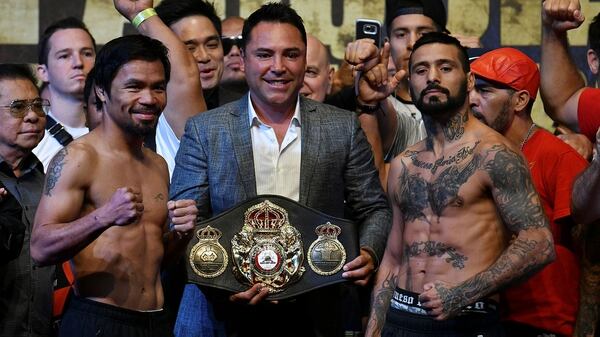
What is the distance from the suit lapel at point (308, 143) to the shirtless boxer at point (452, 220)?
33 cm

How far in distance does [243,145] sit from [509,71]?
1.30m

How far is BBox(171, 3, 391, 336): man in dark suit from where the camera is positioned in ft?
14.4

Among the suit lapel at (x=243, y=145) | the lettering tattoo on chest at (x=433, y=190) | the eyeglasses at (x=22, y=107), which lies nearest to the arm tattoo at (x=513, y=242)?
the lettering tattoo on chest at (x=433, y=190)

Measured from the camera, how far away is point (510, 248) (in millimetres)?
3994

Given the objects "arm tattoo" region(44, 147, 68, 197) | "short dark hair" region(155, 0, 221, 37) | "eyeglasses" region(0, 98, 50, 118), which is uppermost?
"short dark hair" region(155, 0, 221, 37)

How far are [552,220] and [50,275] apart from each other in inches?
83.6

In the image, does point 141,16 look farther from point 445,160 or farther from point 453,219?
point 453,219

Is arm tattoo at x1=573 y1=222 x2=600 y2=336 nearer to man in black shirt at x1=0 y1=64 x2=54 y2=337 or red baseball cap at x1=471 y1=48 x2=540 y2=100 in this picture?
Answer: red baseball cap at x1=471 y1=48 x2=540 y2=100

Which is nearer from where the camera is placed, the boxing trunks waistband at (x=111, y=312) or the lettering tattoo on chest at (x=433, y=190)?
the boxing trunks waistband at (x=111, y=312)

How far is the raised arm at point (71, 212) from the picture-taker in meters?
3.71

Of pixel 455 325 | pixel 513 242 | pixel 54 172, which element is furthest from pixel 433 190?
pixel 54 172

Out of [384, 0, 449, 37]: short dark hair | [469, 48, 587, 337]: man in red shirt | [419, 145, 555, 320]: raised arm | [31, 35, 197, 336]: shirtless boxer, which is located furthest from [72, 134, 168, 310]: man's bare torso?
[384, 0, 449, 37]: short dark hair

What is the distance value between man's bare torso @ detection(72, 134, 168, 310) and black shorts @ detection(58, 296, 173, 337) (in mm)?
34

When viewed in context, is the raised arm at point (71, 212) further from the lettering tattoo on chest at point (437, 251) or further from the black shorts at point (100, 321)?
the lettering tattoo on chest at point (437, 251)
